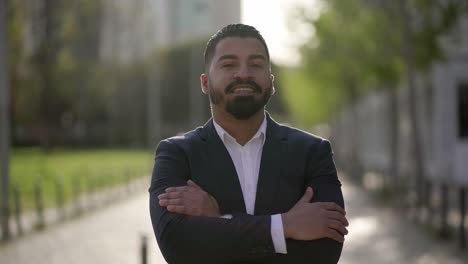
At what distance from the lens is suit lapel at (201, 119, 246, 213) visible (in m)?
3.32

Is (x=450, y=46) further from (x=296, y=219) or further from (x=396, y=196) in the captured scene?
(x=296, y=219)

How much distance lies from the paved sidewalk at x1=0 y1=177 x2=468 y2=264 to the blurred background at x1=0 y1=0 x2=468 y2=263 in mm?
31

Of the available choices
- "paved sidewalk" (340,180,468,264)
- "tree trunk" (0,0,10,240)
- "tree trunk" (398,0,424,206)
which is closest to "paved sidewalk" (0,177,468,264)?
"paved sidewalk" (340,180,468,264)

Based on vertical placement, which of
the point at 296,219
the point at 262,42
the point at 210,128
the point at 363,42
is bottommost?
the point at 296,219

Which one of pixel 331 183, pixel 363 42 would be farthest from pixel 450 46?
pixel 331 183

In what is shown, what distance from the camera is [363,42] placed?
23.8 meters

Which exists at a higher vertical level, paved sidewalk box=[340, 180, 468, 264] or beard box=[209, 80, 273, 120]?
beard box=[209, 80, 273, 120]

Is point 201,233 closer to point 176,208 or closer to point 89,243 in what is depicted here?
point 176,208

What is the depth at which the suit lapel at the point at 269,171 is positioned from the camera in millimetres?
3316

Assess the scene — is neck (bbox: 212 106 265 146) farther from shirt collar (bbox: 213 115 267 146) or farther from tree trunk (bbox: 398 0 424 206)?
tree trunk (bbox: 398 0 424 206)

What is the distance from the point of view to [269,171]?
132 inches

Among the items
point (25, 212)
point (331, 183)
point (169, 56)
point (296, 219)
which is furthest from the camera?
point (169, 56)

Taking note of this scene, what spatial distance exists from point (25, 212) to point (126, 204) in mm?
4078

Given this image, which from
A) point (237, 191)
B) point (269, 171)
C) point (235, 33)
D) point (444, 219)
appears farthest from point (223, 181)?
point (444, 219)
